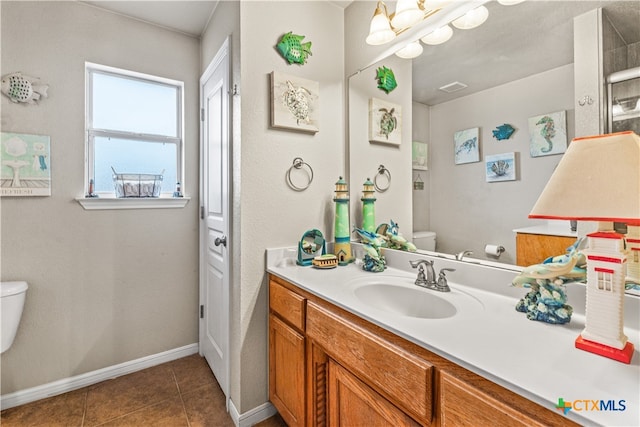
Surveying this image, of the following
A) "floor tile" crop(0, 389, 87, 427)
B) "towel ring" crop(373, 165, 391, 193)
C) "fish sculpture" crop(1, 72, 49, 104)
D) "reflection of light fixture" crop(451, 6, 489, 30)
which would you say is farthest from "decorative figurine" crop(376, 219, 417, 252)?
"fish sculpture" crop(1, 72, 49, 104)

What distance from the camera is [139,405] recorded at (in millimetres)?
1723

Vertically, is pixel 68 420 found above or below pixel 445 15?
below

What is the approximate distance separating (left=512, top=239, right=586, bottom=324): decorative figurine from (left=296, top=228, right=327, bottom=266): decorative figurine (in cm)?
100

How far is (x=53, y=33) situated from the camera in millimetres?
1785

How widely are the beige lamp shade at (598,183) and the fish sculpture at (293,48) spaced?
1414 mm

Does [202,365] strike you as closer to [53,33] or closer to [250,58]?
[250,58]

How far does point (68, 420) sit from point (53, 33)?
7.48ft

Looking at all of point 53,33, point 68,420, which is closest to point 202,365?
point 68,420

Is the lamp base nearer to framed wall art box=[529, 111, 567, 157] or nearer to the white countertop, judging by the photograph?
the white countertop

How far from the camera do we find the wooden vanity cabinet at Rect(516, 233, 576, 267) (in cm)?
98

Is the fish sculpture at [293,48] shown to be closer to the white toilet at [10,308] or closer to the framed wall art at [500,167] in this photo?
the framed wall art at [500,167]

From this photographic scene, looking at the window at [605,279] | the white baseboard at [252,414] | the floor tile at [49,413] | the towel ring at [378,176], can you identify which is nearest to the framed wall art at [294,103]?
the towel ring at [378,176]

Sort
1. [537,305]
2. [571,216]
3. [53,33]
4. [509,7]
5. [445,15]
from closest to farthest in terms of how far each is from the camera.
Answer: [571,216] < [537,305] < [509,7] < [445,15] < [53,33]

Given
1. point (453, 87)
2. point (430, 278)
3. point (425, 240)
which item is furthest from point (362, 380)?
point (453, 87)
